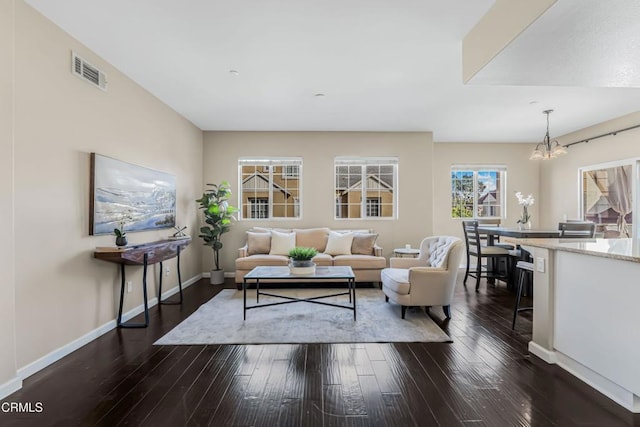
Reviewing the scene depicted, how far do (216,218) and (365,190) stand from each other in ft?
9.40

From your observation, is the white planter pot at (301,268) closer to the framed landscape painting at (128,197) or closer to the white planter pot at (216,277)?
the framed landscape painting at (128,197)

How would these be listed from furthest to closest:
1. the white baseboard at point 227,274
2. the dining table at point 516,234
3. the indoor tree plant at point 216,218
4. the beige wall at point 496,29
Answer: the white baseboard at point 227,274 < the indoor tree plant at point 216,218 < the dining table at point 516,234 < the beige wall at point 496,29

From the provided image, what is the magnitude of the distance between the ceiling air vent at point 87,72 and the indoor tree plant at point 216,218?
240cm

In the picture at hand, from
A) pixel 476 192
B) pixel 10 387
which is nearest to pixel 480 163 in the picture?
pixel 476 192

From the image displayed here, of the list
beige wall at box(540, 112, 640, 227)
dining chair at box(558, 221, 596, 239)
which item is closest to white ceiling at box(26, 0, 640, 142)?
beige wall at box(540, 112, 640, 227)

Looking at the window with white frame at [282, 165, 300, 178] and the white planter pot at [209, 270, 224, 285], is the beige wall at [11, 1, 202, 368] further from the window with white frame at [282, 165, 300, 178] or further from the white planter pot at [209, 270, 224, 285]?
the window with white frame at [282, 165, 300, 178]

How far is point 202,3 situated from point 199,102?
224 cm

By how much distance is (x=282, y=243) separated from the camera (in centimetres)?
541

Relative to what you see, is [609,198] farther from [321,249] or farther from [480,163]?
[321,249]

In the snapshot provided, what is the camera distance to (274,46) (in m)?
2.90

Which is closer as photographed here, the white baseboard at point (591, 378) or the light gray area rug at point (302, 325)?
the white baseboard at point (591, 378)

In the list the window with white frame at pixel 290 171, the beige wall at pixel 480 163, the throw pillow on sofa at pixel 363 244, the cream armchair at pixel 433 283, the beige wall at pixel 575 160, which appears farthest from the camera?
the beige wall at pixel 480 163

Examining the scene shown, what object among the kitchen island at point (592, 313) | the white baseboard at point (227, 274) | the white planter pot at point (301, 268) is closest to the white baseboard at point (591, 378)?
the kitchen island at point (592, 313)

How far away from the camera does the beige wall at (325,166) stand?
5945mm
